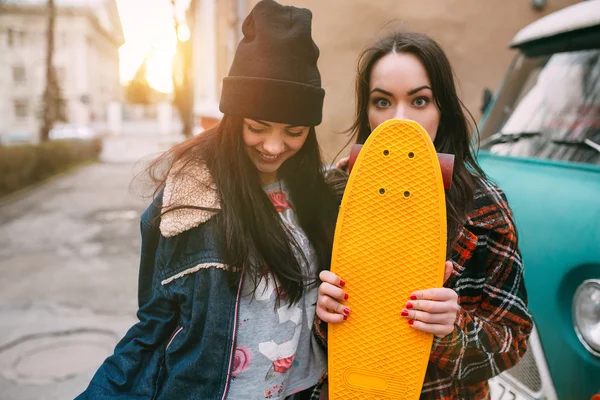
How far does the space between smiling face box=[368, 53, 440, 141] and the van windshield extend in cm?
103

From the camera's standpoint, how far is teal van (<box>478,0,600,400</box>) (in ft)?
4.99

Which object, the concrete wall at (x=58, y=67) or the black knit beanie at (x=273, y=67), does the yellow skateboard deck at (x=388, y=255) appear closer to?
the black knit beanie at (x=273, y=67)

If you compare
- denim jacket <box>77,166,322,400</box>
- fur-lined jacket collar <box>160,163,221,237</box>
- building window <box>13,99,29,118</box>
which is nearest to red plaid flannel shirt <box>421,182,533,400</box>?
denim jacket <box>77,166,322,400</box>

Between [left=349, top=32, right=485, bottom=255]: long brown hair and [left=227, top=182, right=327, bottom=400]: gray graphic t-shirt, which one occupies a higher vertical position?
[left=349, top=32, right=485, bottom=255]: long brown hair

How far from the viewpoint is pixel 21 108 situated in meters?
38.3

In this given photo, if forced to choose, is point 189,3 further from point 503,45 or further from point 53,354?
point 53,354

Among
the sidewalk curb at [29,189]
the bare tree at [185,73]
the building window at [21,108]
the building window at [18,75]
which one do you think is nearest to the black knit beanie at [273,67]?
the sidewalk curb at [29,189]

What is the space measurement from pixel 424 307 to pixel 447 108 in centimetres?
60

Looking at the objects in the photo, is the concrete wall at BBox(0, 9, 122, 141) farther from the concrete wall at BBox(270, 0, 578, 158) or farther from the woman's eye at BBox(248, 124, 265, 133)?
the woman's eye at BBox(248, 124, 265, 133)

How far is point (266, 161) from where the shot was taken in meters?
1.40

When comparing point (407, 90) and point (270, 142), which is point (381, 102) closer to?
point (407, 90)

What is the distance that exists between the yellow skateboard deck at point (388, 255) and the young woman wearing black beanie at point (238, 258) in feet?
0.60

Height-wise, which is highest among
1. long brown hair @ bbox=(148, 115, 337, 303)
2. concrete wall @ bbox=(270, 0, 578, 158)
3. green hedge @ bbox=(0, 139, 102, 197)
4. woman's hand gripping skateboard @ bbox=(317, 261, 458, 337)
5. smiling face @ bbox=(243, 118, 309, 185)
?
concrete wall @ bbox=(270, 0, 578, 158)

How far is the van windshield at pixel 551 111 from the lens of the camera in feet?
→ 7.03
